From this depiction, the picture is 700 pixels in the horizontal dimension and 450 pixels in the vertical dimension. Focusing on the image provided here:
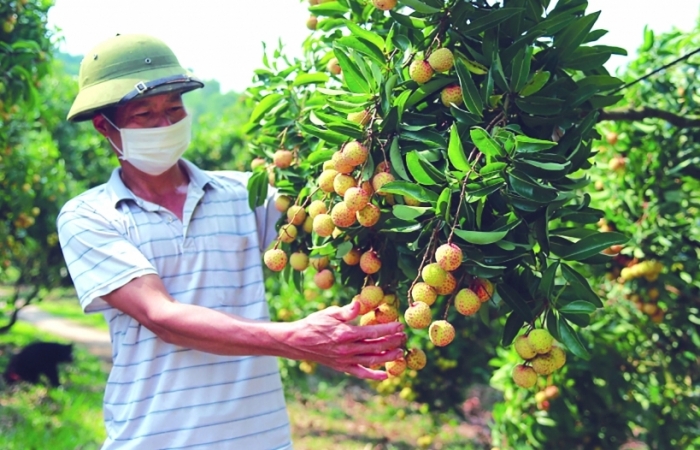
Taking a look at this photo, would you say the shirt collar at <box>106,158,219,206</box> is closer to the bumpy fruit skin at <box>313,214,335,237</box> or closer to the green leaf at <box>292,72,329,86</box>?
the green leaf at <box>292,72,329,86</box>

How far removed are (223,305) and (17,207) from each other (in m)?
3.15

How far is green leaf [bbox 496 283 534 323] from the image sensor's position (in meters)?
1.27

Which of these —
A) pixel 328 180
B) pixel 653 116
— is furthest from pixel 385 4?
pixel 653 116

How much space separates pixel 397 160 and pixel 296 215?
1.07 ft

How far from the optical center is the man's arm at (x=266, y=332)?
1.35 m

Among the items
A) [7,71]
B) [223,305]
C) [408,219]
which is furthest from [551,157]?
[7,71]

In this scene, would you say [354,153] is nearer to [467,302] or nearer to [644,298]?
[467,302]

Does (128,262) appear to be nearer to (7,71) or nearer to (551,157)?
(551,157)

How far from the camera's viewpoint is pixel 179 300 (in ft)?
5.80

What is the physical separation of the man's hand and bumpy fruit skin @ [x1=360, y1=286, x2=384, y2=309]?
0.02 metres

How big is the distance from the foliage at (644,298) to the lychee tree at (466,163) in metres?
1.04

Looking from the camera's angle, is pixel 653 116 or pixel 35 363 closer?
pixel 653 116

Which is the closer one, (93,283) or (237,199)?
(93,283)

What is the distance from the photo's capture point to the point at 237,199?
6.45ft
